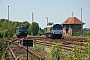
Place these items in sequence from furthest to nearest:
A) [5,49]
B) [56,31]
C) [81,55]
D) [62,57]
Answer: [56,31] < [5,49] < [62,57] < [81,55]

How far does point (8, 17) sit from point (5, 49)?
185 feet

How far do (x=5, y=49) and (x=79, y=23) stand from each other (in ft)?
197

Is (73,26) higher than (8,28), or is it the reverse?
(73,26)

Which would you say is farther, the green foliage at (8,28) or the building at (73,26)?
the building at (73,26)

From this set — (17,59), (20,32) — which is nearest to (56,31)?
(20,32)

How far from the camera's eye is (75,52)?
31.9 feet

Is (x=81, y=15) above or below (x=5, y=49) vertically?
above

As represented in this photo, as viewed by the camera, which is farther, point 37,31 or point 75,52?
point 37,31

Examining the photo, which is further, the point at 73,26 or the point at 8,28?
the point at 73,26

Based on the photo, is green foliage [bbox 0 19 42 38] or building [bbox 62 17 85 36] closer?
green foliage [bbox 0 19 42 38]

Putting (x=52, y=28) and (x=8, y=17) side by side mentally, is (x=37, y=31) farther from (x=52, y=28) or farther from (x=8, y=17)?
(x=52, y=28)

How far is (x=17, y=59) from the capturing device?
15.0 meters

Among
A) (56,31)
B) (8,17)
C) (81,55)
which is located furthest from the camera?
(8,17)

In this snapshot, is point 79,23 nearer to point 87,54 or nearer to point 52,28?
point 52,28
